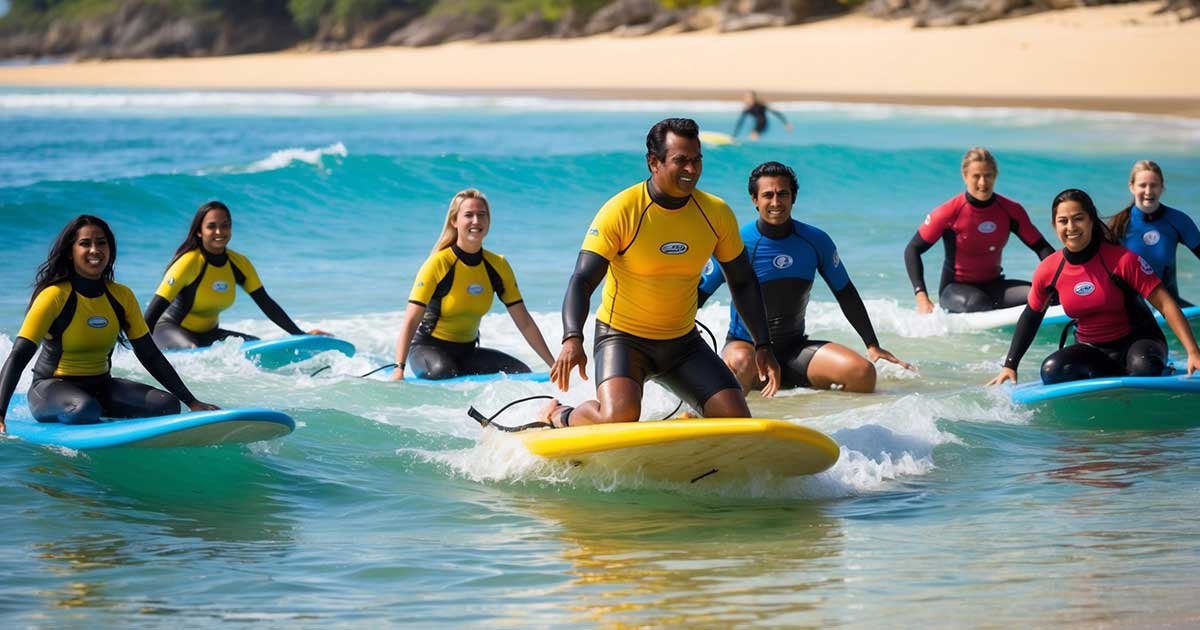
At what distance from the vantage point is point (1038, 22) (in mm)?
44906

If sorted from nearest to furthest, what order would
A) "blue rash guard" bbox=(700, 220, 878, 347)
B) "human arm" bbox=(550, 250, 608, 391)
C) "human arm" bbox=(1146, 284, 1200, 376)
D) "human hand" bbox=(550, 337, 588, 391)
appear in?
"human hand" bbox=(550, 337, 588, 391) < "human arm" bbox=(550, 250, 608, 391) < "human arm" bbox=(1146, 284, 1200, 376) < "blue rash guard" bbox=(700, 220, 878, 347)

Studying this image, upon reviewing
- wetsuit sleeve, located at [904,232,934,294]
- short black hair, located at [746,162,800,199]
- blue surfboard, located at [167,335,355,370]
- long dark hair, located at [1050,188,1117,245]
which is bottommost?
blue surfboard, located at [167,335,355,370]

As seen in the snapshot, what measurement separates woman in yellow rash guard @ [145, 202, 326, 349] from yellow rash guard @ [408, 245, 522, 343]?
48.7 inches

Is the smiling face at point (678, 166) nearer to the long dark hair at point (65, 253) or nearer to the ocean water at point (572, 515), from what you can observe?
the ocean water at point (572, 515)

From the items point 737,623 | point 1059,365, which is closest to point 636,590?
point 737,623

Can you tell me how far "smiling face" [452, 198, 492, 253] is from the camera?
8586 mm

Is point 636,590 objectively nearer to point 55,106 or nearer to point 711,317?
point 711,317

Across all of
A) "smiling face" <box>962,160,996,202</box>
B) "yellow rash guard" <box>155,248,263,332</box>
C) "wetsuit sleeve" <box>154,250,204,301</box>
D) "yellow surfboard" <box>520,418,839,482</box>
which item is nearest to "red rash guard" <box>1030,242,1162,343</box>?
"yellow surfboard" <box>520,418,839,482</box>

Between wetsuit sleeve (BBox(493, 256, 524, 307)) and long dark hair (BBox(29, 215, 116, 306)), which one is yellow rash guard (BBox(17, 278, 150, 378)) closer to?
long dark hair (BBox(29, 215, 116, 306))

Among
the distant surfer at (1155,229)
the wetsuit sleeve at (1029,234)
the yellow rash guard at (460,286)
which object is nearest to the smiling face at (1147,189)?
the distant surfer at (1155,229)

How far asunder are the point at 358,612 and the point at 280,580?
0.49 meters

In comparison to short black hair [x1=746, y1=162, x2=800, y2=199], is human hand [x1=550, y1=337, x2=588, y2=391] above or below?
below

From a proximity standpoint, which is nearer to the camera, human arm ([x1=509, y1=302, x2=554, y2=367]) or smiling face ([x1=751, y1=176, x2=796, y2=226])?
smiling face ([x1=751, y1=176, x2=796, y2=226])

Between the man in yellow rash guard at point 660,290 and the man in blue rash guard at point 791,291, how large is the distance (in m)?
1.64
